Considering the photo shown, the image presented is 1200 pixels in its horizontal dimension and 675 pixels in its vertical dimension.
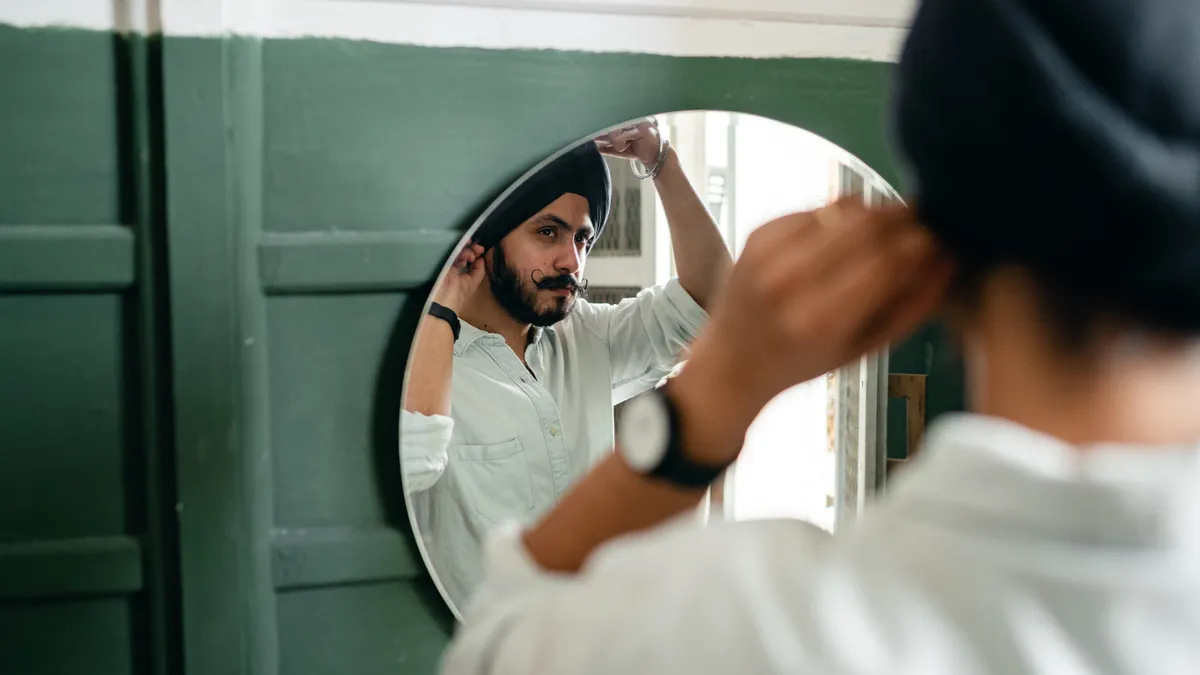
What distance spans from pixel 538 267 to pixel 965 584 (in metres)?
0.53

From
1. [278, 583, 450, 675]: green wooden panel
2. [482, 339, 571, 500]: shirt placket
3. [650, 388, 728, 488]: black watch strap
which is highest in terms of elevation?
[650, 388, 728, 488]: black watch strap

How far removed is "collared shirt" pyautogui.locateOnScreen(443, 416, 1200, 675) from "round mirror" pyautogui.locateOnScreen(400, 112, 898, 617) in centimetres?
43

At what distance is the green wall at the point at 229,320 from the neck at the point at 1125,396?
1.86 ft

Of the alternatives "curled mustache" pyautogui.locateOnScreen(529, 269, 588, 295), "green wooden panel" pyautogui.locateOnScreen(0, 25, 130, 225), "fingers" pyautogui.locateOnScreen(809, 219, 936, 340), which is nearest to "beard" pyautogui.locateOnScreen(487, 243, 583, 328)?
"curled mustache" pyautogui.locateOnScreen(529, 269, 588, 295)

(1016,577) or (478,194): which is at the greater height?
(478,194)

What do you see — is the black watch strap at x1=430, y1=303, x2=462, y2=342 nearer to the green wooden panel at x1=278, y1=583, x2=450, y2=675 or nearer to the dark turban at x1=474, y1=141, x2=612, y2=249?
the dark turban at x1=474, y1=141, x2=612, y2=249

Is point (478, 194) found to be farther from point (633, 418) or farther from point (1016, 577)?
point (1016, 577)

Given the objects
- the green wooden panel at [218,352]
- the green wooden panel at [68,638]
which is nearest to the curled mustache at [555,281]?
the green wooden panel at [218,352]

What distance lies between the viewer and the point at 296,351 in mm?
813

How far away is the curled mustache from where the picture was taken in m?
0.82

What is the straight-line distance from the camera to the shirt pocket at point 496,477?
81cm

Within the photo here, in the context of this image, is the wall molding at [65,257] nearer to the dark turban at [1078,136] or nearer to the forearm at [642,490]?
the forearm at [642,490]

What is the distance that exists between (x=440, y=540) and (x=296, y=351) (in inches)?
8.3

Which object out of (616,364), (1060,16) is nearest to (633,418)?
(1060,16)
